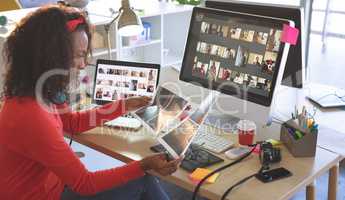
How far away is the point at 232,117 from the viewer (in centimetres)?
191

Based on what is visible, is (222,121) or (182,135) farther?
(222,121)

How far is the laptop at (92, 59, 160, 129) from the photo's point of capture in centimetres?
202

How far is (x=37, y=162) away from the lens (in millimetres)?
1457

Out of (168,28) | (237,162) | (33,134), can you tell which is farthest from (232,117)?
(168,28)

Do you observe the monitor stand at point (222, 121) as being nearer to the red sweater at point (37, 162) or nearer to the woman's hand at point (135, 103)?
the woman's hand at point (135, 103)

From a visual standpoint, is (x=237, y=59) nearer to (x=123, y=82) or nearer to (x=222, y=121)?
(x=222, y=121)

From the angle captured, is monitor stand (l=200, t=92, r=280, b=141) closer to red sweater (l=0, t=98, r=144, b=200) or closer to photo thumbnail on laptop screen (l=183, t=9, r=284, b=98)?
photo thumbnail on laptop screen (l=183, t=9, r=284, b=98)

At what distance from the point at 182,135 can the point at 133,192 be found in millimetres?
334

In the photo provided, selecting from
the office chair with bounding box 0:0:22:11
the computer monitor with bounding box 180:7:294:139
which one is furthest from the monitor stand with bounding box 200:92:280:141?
the office chair with bounding box 0:0:22:11

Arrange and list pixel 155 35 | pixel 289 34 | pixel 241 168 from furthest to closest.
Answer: pixel 155 35 < pixel 289 34 < pixel 241 168

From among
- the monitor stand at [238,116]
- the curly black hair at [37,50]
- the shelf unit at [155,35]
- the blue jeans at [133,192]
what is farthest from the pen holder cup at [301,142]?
the shelf unit at [155,35]

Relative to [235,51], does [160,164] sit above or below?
below

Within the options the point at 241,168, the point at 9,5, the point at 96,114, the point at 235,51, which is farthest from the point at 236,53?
the point at 9,5

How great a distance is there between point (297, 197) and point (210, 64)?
42.0 inches
